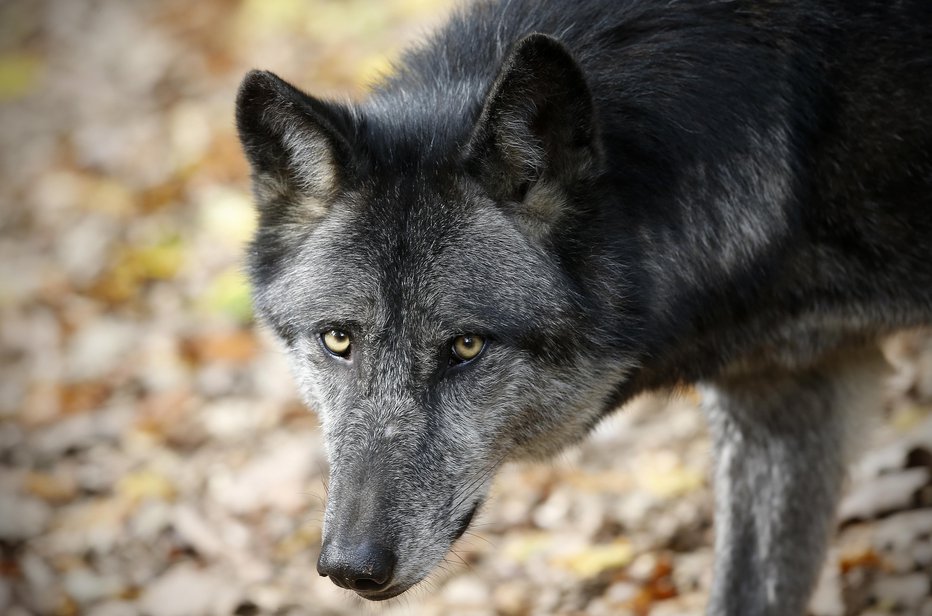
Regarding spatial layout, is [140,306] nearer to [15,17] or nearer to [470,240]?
[470,240]

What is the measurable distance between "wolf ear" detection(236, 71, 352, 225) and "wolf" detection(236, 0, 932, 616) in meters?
0.01

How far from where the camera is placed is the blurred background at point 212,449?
546cm

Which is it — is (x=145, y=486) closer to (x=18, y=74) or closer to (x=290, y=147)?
(x=290, y=147)

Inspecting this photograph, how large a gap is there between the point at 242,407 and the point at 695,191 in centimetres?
406

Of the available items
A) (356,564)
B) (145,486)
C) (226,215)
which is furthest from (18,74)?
(356,564)

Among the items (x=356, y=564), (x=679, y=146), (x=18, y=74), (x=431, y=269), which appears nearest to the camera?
(x=356, y=564)

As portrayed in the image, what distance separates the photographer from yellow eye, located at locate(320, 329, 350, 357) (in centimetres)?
385

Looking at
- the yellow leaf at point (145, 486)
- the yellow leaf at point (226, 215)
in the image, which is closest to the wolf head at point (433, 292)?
the yellow leaf at point (145, 486)

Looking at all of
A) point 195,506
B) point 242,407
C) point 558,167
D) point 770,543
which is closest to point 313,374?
point 558,167

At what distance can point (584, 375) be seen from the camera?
13.0 feet

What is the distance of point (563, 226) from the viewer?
3818 millimetres

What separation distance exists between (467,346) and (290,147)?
946mm

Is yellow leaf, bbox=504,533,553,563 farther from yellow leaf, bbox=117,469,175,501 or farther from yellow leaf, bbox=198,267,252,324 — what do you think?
yellow leaf, bbox=198,267,252,324

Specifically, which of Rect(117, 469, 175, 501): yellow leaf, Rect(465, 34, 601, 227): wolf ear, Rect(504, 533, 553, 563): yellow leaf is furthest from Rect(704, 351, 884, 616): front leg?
Rect(117, 469, 175, 501): yellow leaf
